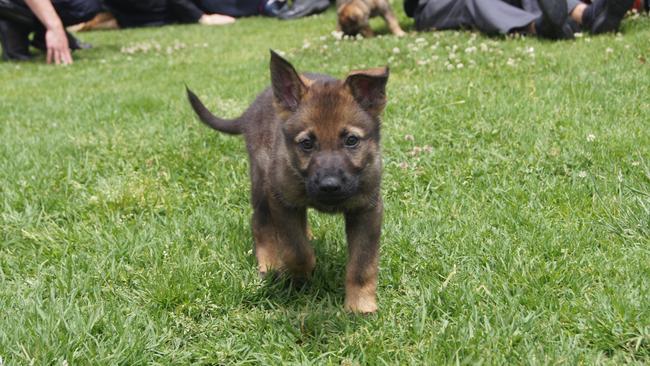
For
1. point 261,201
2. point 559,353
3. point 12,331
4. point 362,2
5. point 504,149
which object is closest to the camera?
point 559,353

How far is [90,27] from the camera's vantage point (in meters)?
16.2

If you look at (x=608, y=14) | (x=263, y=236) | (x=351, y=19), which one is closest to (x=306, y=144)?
(x=263, y=236)

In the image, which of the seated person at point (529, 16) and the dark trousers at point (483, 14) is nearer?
the seated person at point (529, 16)

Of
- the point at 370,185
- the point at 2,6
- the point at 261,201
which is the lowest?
the point at 2,6

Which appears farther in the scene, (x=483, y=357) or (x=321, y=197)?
(x=321, y=197)

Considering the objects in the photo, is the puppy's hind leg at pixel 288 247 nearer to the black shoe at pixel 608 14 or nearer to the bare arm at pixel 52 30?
the black shoe at pixel 608 14

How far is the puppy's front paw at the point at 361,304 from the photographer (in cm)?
290

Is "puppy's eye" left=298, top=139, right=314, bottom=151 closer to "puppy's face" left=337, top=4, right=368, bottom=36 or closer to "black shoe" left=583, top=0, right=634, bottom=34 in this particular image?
"black shoe" left=583, top=0, right=634, bottom=34

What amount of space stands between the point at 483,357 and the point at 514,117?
2.99 metres

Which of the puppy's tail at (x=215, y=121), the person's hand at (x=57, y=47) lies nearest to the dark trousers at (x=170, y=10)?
the person's hand at (x=57, y=47)

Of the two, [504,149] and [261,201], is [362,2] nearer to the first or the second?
[504,149]

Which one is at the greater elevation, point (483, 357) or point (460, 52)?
point (483, 357)

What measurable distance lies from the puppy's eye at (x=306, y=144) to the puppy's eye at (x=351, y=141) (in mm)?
154

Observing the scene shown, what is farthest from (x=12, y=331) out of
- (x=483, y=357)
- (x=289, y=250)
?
(x=483, y=357)
